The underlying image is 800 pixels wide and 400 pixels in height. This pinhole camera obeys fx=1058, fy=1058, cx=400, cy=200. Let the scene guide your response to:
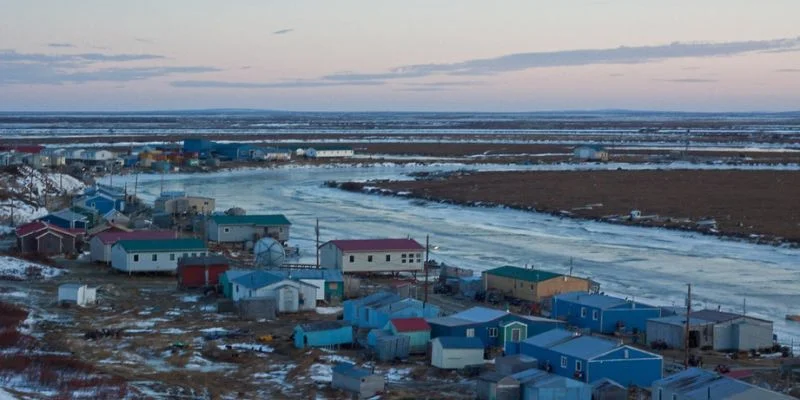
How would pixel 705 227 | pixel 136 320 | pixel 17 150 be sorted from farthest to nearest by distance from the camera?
pixel 17 150, pixel 705 227, pixel 136 320

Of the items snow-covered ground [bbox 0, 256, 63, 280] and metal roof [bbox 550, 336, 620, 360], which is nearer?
metal roof [bbox 550, 336, 620, 360]

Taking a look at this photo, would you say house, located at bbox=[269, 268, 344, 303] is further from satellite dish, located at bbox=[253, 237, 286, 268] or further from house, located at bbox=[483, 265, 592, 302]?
house, located at bbox=[483, 265, 592, 302]

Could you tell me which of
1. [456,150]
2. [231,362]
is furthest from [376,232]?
[456,150]

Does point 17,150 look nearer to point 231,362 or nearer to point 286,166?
point 286,166

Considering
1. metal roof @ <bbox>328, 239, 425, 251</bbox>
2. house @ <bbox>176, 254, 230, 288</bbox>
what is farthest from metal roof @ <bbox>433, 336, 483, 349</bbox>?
house @ <bbox>176, 254, 230, 288</bbox>

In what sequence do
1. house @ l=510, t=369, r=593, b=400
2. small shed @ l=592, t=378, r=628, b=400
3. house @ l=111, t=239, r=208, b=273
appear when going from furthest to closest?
house @ l=111, t=239, r=208, b=273 → small shed @ l=592, t=378, r=628, b=400 → house @ l=510, t=369, r=593, b=400

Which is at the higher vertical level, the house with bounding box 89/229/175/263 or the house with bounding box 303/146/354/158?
the house with bounding box 89/229/175/263

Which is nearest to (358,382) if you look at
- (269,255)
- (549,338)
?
(549,338)

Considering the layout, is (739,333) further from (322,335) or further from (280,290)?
(280,290)
